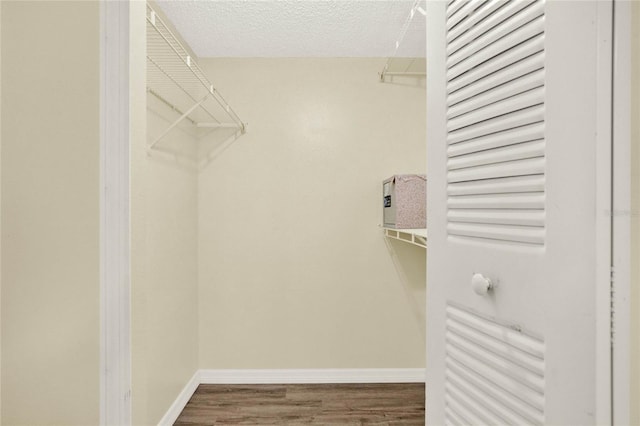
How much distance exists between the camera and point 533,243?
2.33 ft

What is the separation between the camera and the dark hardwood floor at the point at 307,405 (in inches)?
84.0

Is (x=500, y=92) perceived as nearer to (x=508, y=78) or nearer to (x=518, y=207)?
(x=508, y=78)

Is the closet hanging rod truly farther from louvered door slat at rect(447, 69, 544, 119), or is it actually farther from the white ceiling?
louvered door slat at rect(447, 69, 544, 119)

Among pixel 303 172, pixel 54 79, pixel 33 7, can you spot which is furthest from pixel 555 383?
pixel 303 172

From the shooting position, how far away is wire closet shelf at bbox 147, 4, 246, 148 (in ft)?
5.17

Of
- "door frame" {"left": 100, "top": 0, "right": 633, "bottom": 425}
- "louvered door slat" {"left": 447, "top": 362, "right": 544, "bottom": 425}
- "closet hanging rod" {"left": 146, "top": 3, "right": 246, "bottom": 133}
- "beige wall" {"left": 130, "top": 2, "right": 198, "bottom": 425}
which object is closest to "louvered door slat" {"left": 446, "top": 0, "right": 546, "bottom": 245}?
"louvered door slat" {"left": 447, "top": 362, "right": 544, "bottom": 425}

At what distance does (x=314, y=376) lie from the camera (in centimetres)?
259

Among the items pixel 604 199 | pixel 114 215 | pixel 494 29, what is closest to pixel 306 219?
pixel 114 215

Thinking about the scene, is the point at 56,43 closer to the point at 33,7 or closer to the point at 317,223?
the point at 33,7

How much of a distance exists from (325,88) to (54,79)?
1.97m

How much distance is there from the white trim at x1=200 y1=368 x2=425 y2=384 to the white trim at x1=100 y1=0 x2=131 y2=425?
187 centimetres
